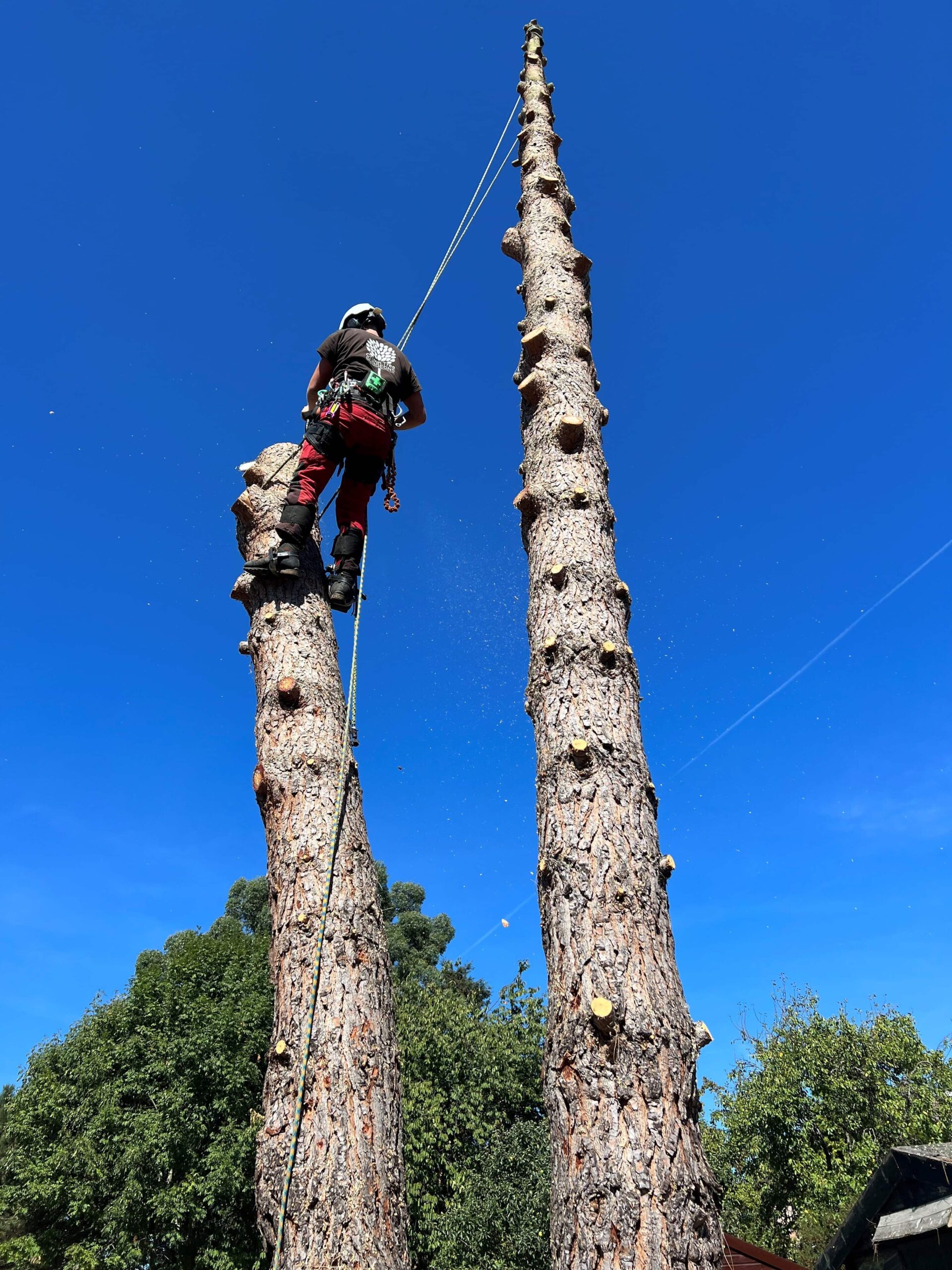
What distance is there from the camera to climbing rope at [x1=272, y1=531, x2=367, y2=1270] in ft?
7.28

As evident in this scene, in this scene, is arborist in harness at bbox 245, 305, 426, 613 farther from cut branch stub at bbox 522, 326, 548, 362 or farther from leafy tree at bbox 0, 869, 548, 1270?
leafy tree at bbox 0, 869, 548, 1270

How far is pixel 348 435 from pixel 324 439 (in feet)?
0.62

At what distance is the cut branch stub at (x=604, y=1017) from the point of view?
2.25m

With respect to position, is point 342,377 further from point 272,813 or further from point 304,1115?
point 304,1115

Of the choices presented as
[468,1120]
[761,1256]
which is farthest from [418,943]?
[761,1256]

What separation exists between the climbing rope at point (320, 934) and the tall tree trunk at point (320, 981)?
0.07 feet

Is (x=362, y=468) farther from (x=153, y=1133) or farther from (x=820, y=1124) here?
(x=820, y=1124)

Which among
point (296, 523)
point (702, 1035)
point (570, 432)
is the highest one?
point (570, 432)

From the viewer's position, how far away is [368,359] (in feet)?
14.8

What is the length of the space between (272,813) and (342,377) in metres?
2.59

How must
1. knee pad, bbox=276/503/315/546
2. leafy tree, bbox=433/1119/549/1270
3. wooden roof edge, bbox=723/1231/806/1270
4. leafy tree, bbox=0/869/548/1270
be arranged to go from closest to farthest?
knee pad, bbox=276/503/315/546 → wooden roof edge, bbox=723/1231/806/1270 → leafy tree, bbox=433/1119/549/1270 → leafy tree, bbox=0/869/548/1270

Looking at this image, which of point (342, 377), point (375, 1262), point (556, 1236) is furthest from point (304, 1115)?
point (342, 377)

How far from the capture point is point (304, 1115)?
234cm

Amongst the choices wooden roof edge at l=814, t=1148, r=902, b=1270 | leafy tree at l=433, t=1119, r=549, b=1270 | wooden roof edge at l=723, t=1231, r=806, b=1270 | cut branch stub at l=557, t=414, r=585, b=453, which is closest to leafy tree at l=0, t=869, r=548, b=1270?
leafy tree at l=433, t=1119, r=549, b=1270
